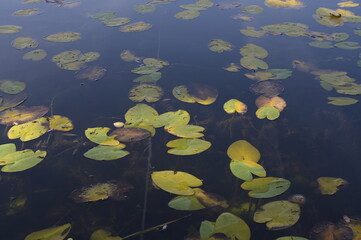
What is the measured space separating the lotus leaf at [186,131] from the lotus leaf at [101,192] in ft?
1.93

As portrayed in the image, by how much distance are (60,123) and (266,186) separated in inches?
71.7

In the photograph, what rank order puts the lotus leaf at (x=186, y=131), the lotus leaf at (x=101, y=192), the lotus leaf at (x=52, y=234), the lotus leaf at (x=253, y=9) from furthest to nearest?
the lotus leaf at (x=253, y=9)
the lotus leaf at (x=186, y=131)
the lotus leaf at (x=101, y=192)
the lotus leaf at (x=52, y=234)

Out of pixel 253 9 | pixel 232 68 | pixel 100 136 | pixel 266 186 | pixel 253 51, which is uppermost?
pixel 253 9

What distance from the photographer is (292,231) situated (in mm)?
1711

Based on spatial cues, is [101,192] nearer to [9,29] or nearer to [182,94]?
[182,94]

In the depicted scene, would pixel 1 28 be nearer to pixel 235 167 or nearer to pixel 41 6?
pixel 41 6

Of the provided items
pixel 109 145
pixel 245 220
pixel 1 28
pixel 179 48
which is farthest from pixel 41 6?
pixel 245 220

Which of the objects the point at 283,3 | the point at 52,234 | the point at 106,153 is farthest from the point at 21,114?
the point at 283,3

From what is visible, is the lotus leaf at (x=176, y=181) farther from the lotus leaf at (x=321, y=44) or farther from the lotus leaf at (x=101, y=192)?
the lotus leaf at (x=321, y=44)

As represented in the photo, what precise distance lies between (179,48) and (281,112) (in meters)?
1.69

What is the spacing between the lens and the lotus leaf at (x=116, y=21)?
4305 mm

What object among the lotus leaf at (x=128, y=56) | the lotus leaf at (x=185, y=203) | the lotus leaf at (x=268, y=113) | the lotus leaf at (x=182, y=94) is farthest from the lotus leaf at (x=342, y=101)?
the lotus leaf at (x=128, y=56)

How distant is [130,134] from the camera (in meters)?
2.37

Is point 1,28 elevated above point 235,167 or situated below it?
above
